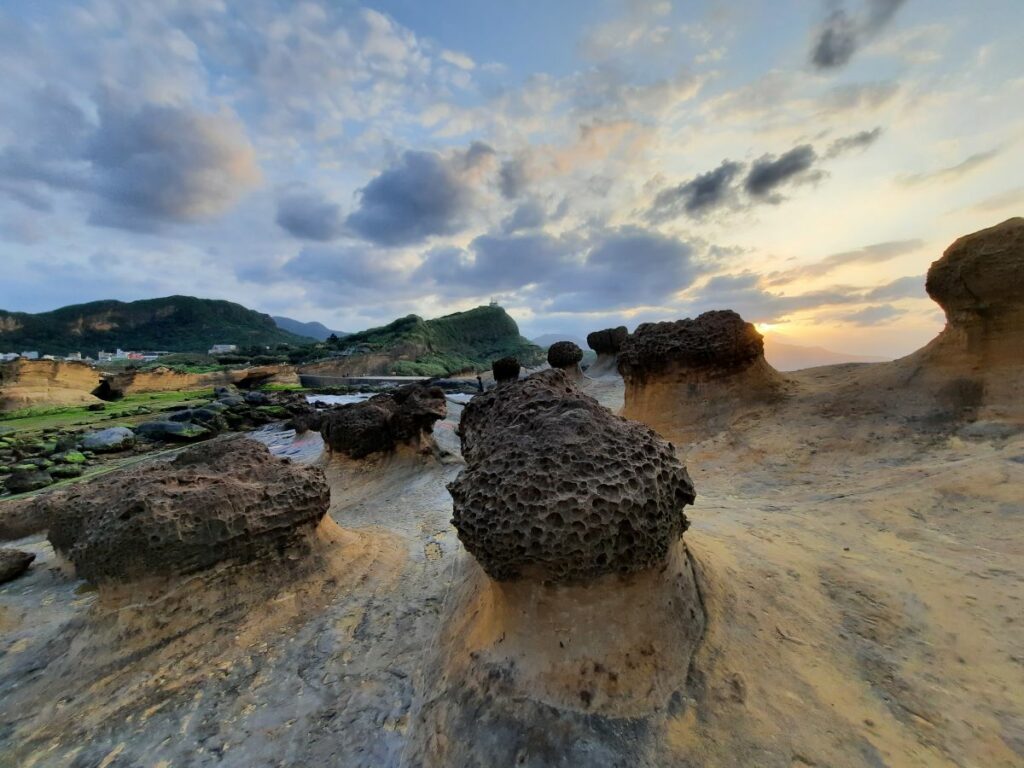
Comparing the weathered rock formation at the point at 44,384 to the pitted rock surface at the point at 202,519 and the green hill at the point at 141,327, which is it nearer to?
the pitted rock surface at the point at 202,519

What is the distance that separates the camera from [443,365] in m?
59.7

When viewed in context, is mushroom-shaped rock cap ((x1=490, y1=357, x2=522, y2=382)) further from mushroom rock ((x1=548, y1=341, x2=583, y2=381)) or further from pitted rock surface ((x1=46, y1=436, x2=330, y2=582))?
pitted rock surface ((x1=46, y1=436, x2=330, y2=582))

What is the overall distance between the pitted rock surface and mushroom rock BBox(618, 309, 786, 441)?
581 centimetres

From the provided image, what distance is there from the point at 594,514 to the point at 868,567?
196 centimetres

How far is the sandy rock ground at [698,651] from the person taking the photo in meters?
1.73

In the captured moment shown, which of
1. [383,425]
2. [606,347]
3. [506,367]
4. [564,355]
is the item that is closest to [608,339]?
[606,347]

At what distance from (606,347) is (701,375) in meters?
12.8

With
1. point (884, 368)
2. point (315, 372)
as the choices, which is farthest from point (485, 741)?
point (315, 372)

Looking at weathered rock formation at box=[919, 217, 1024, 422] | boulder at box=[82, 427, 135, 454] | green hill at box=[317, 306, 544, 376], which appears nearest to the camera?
weathered rock formation at box=[919, 217, 1024, 422]

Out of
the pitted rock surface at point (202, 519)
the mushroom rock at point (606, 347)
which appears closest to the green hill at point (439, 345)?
the mushroom rock at point (606, 347)

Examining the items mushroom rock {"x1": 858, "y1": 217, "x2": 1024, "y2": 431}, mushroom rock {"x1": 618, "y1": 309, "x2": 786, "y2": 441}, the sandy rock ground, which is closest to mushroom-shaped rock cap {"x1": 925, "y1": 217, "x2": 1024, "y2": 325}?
mushroom rock {"x1": 858, "y1": 217, "x2": 1024, "y2": 431}

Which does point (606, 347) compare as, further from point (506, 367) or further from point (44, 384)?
point (44, 384)

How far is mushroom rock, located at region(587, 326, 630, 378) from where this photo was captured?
19.9m

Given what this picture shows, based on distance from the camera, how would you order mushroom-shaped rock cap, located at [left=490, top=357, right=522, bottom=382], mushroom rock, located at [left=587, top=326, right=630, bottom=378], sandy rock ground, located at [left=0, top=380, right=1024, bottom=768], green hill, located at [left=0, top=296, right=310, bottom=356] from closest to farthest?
1. sandy rock ground, located at [left=0, top=380, right=1024, bottom=768]
2. mushroom-shaped rock cap, located at [left=490, top=357, right=522, bottom=382]
3. mushroom rock, located at [left=587, top=326, right=630, bottom=378]
4. green hill, located at [left=0, top=296, right=310, bottom=356]
